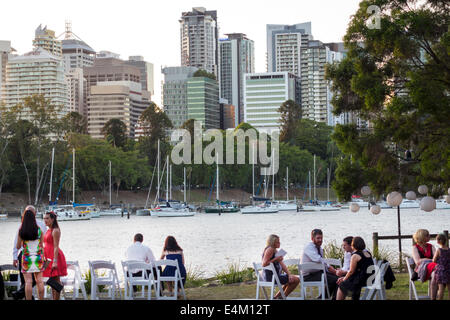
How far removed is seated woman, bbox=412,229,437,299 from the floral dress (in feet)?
18.9

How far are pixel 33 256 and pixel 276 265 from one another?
150 inches

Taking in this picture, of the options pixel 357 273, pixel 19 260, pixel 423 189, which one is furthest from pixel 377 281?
pixel 423 189

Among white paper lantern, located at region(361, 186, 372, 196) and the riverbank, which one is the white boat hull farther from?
white paper lantern, located at region(361, 186, 372, 196)

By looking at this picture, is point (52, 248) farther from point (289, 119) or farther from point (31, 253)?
point (289, 119)

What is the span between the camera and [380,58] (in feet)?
58.5

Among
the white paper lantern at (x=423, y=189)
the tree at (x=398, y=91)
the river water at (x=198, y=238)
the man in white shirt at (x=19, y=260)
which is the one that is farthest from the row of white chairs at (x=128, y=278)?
the river water at (x=198, y=238)

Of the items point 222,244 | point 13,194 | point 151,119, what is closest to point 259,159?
point 151,119

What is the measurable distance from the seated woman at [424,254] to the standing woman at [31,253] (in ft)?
18.9

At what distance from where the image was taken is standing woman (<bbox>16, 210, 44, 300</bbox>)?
37.3ft

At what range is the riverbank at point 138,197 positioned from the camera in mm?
83062

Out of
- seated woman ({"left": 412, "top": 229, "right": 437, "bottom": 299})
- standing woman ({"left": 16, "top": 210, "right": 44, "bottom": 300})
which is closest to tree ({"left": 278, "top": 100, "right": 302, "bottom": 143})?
seated woman ({"left": 412, "top": 229, "right": 437, "bottom": 299})

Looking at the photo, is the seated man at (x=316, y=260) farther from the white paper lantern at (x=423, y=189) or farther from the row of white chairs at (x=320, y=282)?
the white paper lantern at (x=423, y=189)

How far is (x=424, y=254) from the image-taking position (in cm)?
1215
